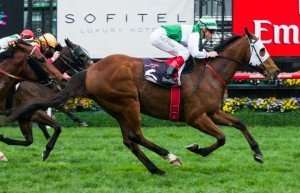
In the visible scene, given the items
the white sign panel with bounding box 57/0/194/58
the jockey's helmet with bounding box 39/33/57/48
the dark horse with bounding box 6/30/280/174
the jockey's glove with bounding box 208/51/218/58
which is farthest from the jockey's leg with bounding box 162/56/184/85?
the white sign panel with bounding box 57/0/194/58

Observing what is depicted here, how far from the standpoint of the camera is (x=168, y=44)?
877cm

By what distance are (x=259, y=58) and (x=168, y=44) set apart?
3.19 feet

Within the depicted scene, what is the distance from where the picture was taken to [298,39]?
13.6 m

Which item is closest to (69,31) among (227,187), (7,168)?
(7,168)

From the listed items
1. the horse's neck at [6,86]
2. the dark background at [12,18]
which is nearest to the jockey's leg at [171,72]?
the horse's neck at [6,86]

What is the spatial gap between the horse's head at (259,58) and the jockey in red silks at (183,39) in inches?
15.8

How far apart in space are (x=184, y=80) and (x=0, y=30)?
20.0 ft

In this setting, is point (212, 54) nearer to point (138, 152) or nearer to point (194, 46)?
point (194, 46)

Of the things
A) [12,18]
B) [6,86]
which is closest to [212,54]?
[6,86]

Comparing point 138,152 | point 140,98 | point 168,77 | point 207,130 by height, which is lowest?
point 138,152

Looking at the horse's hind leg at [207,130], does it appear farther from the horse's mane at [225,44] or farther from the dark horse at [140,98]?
the horse's mane at [225,44]

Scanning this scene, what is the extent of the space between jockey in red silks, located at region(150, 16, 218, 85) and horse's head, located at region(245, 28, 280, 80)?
15.8 inches

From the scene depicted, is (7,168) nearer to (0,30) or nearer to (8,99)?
(8,99)

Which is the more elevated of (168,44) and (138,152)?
(168,44)
